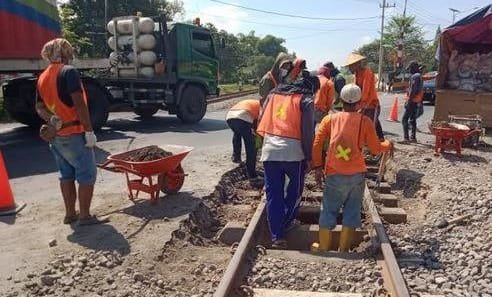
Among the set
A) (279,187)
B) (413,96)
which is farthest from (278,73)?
(413,96)

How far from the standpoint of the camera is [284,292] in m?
4.25

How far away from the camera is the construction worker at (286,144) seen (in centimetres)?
526

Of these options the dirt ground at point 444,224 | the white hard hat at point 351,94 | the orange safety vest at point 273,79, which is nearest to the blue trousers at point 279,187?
the white hard hat at point 351,94

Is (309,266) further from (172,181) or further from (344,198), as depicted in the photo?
(172,181)

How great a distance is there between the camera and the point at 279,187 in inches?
217

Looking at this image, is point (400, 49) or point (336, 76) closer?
point (336, 76)

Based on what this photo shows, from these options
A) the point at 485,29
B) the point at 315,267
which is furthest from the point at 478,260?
the point at 485,29

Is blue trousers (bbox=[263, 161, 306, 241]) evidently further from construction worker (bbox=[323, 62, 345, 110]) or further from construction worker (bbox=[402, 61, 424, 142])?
construction worker (bbox=[402, 61, 424, 142])

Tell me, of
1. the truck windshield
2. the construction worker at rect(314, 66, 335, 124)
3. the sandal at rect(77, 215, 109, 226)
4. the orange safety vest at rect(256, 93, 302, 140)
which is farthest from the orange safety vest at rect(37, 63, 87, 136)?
the truck windshield

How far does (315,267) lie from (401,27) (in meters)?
63.0

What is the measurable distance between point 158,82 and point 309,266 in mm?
10761

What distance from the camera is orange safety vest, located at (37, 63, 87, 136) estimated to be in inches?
212

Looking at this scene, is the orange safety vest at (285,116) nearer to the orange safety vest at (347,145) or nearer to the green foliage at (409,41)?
the orange safety vest at (347,145)

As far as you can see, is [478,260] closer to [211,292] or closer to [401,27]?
[211,292]
